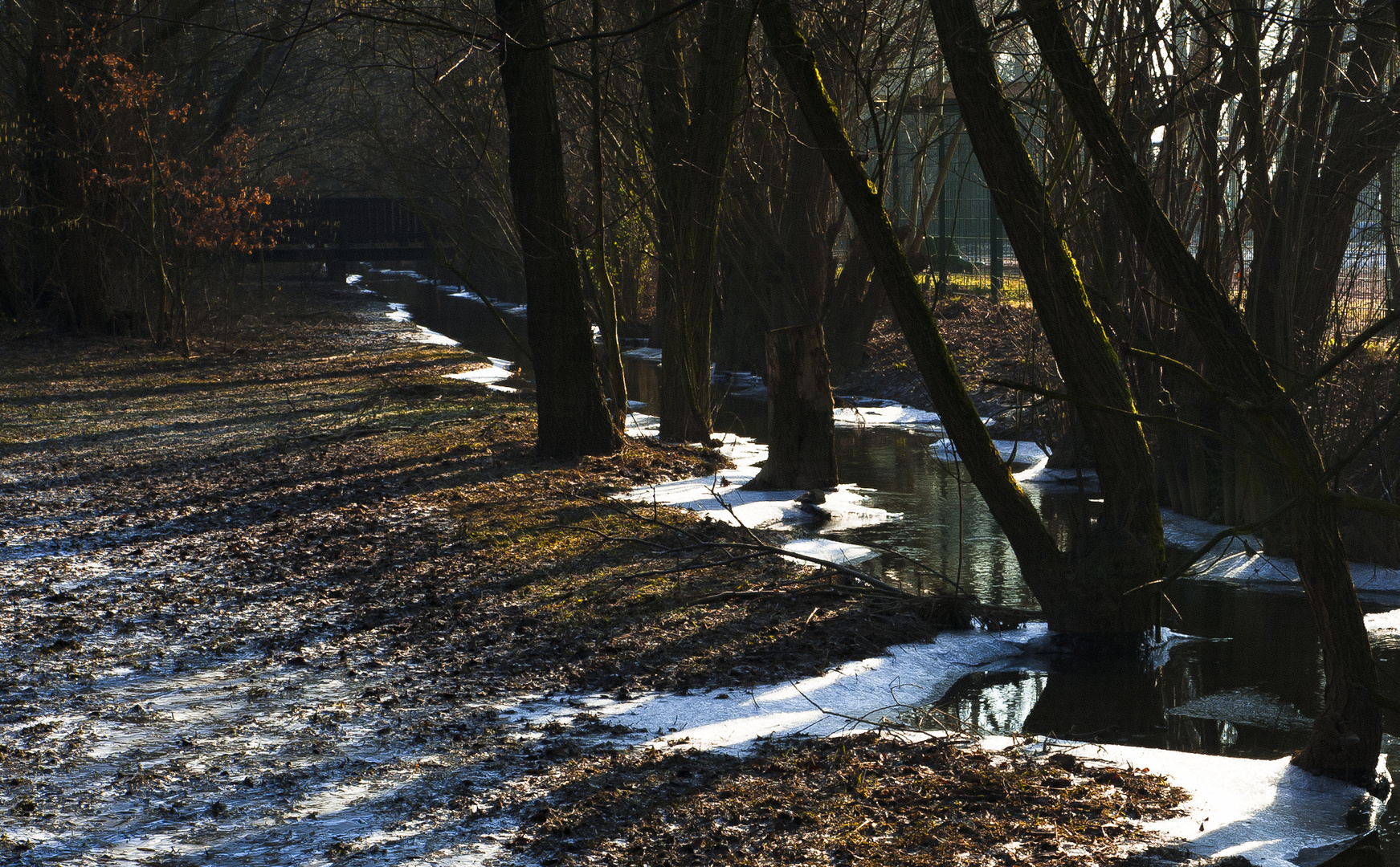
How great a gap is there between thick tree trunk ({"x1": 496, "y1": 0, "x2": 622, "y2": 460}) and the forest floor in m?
0.38

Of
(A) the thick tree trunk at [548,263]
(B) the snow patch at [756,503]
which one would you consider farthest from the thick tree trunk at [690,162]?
(B) the snow patch at [756,503]

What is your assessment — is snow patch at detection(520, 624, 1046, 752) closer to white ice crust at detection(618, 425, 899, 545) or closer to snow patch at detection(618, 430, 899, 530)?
white ice crust at detection(618, 425, 899, 545)

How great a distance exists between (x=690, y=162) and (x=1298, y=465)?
259 inches

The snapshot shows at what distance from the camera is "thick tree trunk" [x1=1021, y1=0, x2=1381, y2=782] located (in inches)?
172

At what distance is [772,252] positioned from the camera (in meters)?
16.2

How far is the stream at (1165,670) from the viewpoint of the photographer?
5.08m

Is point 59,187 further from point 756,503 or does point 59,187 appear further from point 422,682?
point 422,682

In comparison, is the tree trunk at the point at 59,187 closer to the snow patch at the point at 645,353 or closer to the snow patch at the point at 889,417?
the snow patch at the point at 645,353

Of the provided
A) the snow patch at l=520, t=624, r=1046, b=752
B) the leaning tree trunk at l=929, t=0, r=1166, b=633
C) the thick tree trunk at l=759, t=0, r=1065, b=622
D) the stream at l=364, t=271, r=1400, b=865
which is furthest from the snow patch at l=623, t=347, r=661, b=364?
the snow patch at l=520, t=624, r=1046, b=752

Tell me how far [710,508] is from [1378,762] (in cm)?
480

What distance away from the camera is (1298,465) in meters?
3.89

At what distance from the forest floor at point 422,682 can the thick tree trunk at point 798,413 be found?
84 centimetres

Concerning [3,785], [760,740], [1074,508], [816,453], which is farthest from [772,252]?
[3,785]

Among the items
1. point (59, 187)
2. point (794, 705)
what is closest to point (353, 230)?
point (59, 187)
